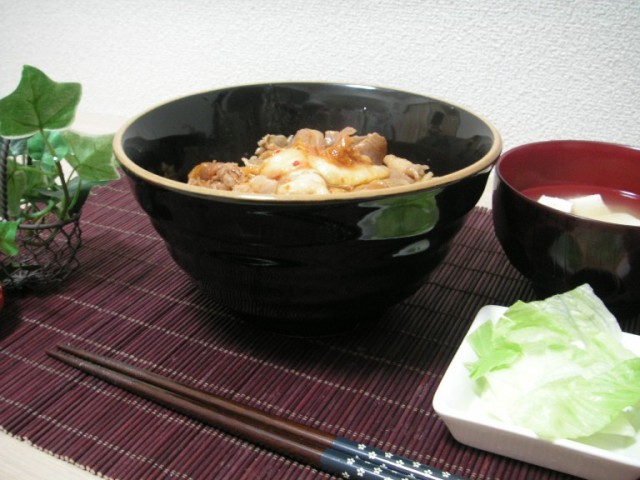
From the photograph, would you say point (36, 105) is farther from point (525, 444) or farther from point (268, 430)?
point (525, 444)

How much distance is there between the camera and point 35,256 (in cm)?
88

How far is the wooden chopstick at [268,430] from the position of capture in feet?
1.81

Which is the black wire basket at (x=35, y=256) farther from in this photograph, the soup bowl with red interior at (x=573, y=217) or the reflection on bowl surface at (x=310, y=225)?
the soup bowl with red interior at (x=573, y=217)

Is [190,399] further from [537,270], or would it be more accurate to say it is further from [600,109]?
[600,109]

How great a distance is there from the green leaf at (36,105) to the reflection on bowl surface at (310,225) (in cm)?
10

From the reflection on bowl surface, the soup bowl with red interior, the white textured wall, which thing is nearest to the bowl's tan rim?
the reflection on bowl surface

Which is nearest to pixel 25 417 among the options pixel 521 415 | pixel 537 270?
pixel 521 415

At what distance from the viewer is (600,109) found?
1.23 metres

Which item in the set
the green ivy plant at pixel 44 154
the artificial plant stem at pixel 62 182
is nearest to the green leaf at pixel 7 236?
the green ivy plant at pixel 44 154

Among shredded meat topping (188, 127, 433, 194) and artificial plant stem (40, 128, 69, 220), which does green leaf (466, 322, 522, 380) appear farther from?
artificial plant stem (40, 128, 69, 220)

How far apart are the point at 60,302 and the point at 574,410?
68 centimetres

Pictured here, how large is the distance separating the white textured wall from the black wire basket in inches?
31.0

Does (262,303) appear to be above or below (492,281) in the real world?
above

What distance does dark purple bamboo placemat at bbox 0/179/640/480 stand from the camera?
0.59 meters
